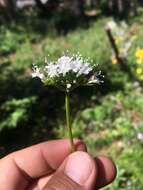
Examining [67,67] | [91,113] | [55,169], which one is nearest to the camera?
[67,67]

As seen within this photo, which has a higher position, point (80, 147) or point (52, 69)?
point (52, 69)

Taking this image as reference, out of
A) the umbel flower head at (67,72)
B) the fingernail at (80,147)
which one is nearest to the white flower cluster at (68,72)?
the umbel flower head at (67,72)

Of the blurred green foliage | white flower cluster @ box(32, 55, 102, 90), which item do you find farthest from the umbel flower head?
the blurred green foliage

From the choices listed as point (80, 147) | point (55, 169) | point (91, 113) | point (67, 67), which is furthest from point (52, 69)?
point (91, 113)

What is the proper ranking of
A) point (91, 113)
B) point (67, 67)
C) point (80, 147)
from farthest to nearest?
1. point (91, 113)
2. point (80, 147)
3. point (67, 67)

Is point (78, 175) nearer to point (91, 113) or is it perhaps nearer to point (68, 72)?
point (68, 72)

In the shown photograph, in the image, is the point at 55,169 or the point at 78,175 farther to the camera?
the point at 55,169

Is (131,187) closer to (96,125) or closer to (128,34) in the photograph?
(96,125)

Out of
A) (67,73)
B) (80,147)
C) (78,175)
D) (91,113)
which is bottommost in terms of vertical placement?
(78,175)
